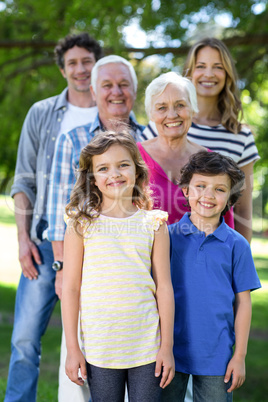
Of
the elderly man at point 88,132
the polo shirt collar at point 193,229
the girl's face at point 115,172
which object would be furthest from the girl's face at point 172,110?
the polo shirt collar at point 193,229

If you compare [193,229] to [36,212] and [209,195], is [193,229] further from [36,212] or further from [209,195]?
[36,212]

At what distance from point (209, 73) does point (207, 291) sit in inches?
54.9

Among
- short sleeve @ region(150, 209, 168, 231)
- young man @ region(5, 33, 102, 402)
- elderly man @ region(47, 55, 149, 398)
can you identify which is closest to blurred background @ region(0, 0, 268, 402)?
young man @ region(5, 33, 102, 402)

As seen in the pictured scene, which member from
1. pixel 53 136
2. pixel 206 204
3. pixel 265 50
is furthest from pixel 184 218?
pixel 265 50

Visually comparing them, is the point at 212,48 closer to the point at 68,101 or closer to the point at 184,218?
the point at 68,101

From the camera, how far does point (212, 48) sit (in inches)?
122

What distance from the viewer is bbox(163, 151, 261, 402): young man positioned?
7.28 ft

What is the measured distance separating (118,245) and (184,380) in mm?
668

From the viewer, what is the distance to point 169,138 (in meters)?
2.64

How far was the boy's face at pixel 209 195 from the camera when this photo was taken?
232cm

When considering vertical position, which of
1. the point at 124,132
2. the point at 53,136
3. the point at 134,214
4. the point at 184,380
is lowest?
the point at 184,380

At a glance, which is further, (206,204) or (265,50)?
(265,50)

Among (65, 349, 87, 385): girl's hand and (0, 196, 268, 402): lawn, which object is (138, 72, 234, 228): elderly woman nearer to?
(65, 349, 87, 385): girl's hand

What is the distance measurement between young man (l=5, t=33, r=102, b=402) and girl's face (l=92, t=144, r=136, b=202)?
947 millimetres
